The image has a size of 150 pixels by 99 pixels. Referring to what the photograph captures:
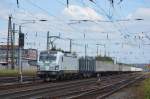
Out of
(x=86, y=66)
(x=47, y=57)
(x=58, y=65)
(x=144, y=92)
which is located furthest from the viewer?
(x=86, y=66)

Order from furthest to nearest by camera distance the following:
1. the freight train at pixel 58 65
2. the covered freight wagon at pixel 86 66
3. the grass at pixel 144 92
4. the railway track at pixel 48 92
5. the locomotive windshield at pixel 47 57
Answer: the covered freight wagon at pixel 86 66 < the locomotive windshield at pixel 47 57 < the freight train at pixel 58 65 < the railway track at pixel 48 92 < the grass at pixel 144 92

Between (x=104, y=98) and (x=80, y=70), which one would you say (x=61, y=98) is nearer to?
(x=104, y=98)

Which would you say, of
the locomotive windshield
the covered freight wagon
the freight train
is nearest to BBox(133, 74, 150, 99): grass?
the freight train

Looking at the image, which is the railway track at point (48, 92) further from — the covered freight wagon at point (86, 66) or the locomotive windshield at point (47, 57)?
the covered freight wagon at point (86, 66)

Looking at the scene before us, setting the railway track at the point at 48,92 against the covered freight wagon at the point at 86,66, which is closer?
the railway track at the point at 48,92

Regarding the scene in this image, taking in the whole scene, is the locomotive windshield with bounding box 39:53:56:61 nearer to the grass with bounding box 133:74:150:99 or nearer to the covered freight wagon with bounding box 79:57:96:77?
the covered freight wagon with bounding box 79:57:96:77

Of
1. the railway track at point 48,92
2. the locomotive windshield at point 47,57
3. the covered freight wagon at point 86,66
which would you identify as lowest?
the railway track at point 48,92

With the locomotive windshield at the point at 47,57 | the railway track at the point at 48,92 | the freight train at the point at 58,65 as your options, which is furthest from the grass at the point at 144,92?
the locomotive windshield at the point at 47,57

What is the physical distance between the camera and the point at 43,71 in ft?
157

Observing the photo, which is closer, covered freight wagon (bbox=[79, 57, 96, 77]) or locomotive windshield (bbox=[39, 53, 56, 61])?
locomotive windshield (bbox=[39, 53, 56, 61])

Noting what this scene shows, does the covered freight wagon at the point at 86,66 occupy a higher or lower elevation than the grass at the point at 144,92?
higher

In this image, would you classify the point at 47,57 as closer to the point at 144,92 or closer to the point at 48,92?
the point at 48,92

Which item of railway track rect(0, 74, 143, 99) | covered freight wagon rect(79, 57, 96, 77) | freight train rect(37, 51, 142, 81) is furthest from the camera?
covered freight wagon rect(79, 57, 96, 77)

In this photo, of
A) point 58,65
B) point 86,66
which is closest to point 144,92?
point 58,65
